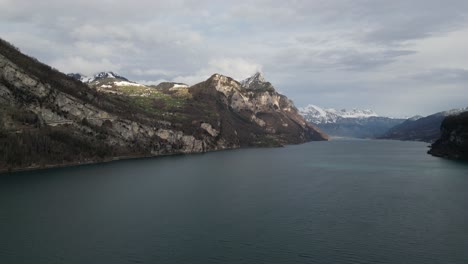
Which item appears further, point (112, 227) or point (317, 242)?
point (112, 227)

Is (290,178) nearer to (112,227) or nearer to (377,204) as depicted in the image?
(377,204)

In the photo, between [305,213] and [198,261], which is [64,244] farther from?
[305,213]

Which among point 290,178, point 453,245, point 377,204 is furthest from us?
point 290,178

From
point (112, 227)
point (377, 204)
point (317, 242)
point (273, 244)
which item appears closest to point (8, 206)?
point (112, 227)

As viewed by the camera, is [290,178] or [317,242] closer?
[317,242]

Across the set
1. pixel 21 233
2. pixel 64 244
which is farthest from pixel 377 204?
pixel 21 233

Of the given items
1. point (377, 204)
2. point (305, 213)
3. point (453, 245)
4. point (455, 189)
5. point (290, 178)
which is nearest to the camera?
point (453, 245)

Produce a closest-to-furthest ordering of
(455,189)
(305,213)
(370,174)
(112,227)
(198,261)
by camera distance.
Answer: (198,261)
(112,227)
(305,213)
(455,189)
(370,174)
